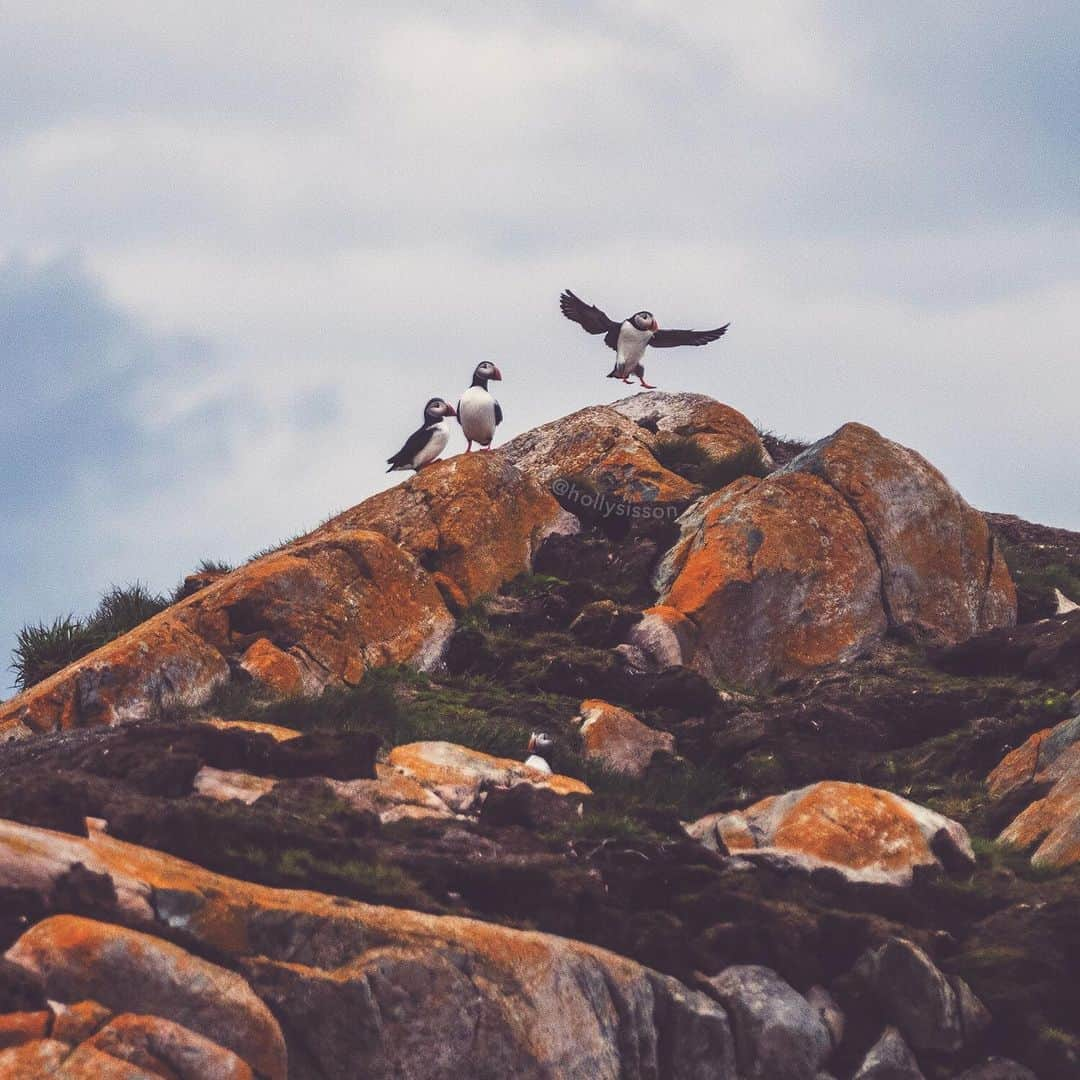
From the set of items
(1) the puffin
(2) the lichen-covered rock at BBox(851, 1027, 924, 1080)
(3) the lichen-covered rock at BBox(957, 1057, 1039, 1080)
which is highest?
(1) the puffin

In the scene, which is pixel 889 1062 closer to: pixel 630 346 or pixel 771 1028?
pixel 771 1028

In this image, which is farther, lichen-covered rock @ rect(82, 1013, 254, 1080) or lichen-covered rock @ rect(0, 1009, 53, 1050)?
lichen-covered rock @ rect(82, 1013, 254, 1080)

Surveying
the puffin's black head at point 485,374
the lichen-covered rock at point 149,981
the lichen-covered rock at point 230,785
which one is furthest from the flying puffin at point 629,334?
the lichen-covered rock at point 149,981

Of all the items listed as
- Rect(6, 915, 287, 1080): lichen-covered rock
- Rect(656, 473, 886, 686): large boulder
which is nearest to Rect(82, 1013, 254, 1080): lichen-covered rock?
Rect(6, 915, 287, 1080): lichen-covered rock

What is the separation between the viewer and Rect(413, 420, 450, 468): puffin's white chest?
24562 mm

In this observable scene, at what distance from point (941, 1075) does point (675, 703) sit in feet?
28.2

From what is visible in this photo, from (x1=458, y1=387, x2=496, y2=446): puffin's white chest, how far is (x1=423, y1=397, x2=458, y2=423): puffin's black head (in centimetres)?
45

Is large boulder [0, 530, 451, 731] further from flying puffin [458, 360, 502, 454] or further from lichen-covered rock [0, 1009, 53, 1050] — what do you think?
lichen-covered rock [0, 1009, 53, 1050]

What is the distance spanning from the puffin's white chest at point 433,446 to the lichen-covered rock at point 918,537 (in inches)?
200

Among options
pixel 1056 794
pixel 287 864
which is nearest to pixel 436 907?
pixel 287 864

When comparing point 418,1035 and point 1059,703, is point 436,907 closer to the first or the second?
point 418,1035

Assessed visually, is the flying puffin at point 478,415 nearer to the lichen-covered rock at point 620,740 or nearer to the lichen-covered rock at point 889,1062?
the lichen-covered rock at point 620,740

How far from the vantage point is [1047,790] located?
1478 cm

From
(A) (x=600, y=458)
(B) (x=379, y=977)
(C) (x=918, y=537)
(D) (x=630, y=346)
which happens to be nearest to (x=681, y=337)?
(D) (x=630, y=346)
